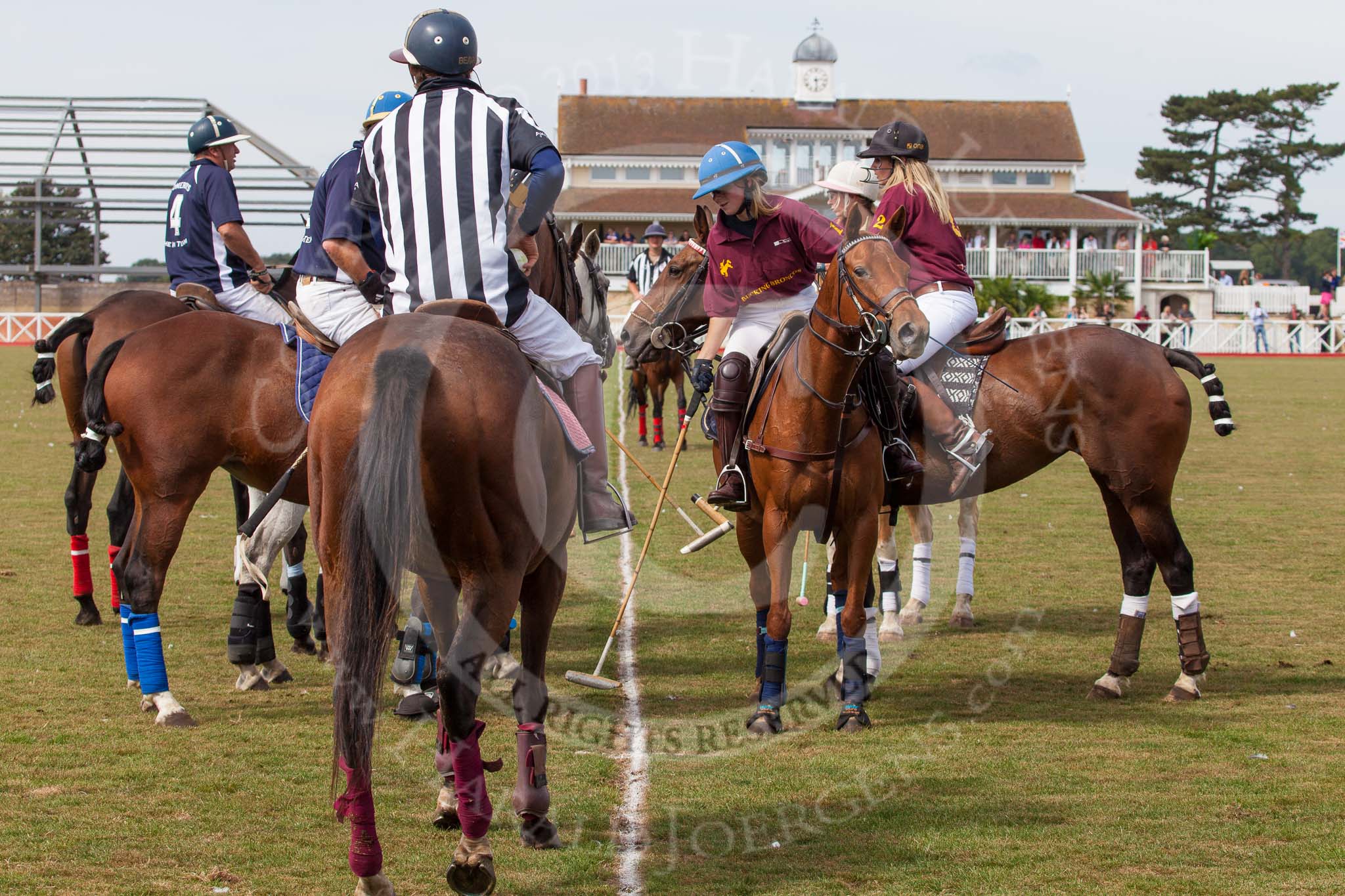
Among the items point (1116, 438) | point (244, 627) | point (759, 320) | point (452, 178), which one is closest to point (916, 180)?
point (759, 320)

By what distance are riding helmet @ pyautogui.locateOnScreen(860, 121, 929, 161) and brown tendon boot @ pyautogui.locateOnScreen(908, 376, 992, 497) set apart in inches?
49.1

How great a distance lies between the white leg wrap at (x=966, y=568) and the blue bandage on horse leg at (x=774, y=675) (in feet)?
9.62

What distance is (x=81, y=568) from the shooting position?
8.75m

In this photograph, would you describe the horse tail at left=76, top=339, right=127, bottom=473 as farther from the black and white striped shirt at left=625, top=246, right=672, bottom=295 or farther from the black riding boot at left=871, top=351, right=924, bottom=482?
the black and white striped shirt at left=625, top=246, right=672, bottom=295

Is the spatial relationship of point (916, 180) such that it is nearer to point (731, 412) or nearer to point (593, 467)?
point (731, 412)

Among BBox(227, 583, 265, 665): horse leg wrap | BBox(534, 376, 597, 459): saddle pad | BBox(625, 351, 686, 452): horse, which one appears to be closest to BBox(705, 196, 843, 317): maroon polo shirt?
BBox(534, 376, 597, 459): saddle pad

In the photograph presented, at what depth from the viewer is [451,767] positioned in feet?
16.3

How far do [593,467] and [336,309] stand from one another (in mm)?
1792

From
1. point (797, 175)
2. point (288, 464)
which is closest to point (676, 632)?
point (288, 464)

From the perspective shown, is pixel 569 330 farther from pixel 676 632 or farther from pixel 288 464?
pixel 676 632

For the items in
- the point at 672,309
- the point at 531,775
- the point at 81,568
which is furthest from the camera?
the point at 672,309

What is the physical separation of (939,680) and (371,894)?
4.23 metres

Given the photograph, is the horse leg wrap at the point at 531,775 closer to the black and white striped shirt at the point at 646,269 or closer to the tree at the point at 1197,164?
the black and white striped shirt at the point at 646,269

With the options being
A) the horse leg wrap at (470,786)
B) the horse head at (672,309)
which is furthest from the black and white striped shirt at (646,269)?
the horse leg wrap at (470,786)
